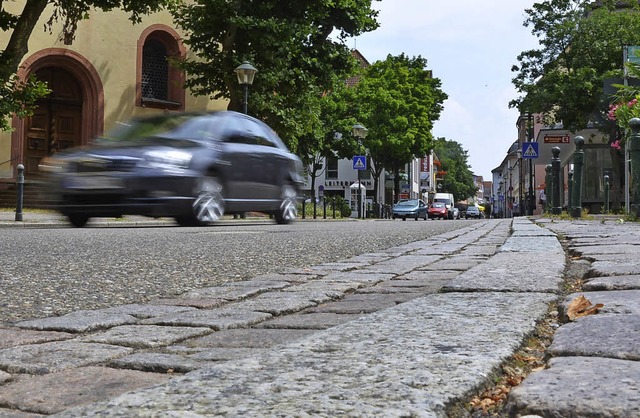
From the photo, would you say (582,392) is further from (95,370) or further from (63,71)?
(63,71)

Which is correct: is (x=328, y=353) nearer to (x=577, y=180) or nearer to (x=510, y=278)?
(x=510, y=278)

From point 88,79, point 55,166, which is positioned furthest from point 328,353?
point 88,79

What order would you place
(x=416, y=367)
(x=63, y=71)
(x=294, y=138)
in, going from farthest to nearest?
(x=63, y=71), (x=294, y=138), (x=416, y=367)

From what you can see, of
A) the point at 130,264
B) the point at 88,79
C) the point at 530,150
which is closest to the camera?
the point at 130,264

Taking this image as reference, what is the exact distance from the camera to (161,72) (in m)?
26.6

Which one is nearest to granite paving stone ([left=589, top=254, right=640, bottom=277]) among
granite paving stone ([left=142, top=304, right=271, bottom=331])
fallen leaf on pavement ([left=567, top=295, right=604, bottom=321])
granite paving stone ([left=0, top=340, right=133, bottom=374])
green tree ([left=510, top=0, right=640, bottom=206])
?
fallen leaf on pavement ([left=567, top=295, right=604, bottom=321])

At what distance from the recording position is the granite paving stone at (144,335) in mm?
2197

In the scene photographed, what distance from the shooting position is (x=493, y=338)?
1.88 m

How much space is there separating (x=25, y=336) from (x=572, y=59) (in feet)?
115

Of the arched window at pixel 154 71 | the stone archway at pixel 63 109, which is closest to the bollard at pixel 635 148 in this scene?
the stone archway at pixel 63 109

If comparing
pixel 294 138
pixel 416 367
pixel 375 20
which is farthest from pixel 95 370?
pixel 375 20

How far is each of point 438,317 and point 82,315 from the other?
143cm

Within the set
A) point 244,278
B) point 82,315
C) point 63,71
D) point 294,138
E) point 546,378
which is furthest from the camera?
point 63,71

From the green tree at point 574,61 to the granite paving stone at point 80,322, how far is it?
32.1 metres
